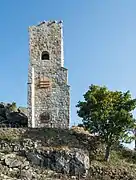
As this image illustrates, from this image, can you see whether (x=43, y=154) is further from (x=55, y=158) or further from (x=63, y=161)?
(x=63, y=161)

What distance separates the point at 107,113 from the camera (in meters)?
40.2

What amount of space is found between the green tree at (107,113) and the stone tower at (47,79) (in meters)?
4.46

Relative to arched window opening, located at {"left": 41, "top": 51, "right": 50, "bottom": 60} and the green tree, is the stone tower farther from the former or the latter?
the green tree

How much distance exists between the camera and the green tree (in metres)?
39.9

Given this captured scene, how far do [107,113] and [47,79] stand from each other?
9.50 metres

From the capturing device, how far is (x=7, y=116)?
51.0 meters

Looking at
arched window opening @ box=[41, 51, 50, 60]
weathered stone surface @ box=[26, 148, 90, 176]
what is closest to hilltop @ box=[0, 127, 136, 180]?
weathered stone surface @ box=[26, 148, 90, 176]

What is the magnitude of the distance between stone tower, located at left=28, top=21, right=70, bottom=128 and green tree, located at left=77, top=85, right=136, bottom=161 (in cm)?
446

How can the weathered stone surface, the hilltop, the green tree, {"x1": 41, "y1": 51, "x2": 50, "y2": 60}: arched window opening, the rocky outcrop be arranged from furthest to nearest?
{"x1": 41, "y1": 51, "x2": 50, "y2": 60}: arched window opening → the green tree → the weathered stone surface → the rocky outcrop → the hilltop

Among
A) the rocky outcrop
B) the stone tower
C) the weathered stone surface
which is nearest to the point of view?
the rocky outcrop

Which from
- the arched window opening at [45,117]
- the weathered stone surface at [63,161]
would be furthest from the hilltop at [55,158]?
the arched window opening at [45,117]

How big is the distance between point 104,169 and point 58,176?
4479 millimetres

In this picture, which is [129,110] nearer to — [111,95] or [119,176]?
[111,95]

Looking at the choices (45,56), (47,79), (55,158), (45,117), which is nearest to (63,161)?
(55,158)
